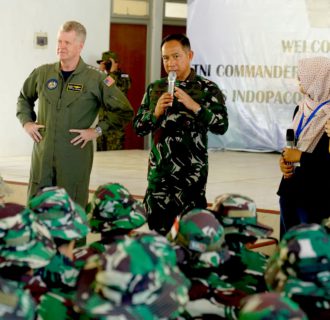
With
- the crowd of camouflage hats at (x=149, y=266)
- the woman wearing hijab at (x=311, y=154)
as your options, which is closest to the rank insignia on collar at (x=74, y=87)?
the woman wearing hijab at (x=311, y=154)

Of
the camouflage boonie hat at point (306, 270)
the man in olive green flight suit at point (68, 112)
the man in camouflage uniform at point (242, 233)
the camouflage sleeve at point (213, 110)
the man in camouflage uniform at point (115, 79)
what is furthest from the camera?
the man in camouflage uniform at point (115, 79)

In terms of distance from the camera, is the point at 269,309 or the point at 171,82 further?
the point at 171,82

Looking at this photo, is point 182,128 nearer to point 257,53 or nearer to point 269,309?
point 269,309

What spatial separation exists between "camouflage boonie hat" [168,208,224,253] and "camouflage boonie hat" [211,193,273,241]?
225mm

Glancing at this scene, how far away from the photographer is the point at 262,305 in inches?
53.2

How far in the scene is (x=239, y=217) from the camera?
2.14 metres

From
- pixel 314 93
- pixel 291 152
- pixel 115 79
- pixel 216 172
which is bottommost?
pixel 216 172

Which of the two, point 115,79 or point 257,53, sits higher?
point 257,53

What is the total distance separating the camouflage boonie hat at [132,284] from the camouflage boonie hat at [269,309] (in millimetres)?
136

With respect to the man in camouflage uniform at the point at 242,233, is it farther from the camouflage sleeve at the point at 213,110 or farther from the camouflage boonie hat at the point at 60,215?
the camouflage sleeve at the point at 213,110

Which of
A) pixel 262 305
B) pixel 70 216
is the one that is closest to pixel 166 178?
pixel 70 216

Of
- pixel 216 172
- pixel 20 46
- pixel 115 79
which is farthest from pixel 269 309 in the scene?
pixel 115 79

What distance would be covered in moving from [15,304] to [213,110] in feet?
9.35

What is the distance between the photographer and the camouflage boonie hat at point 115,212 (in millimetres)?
2180
